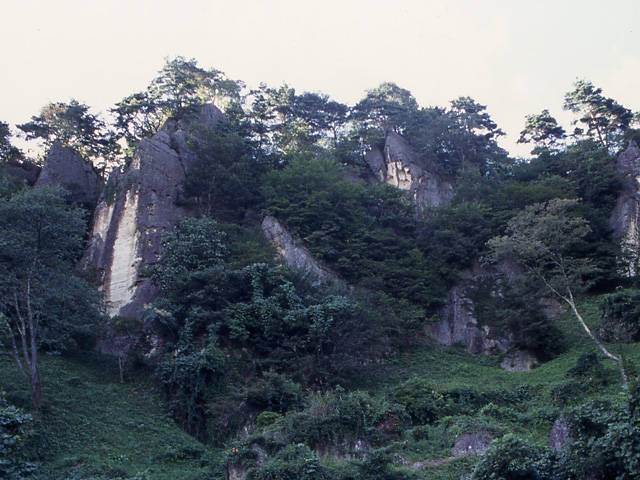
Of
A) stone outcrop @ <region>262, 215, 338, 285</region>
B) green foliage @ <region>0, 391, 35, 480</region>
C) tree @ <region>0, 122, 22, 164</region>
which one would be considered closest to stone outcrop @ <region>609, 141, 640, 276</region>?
stone outcrop @ <region>262, 215, 338, 285</region>

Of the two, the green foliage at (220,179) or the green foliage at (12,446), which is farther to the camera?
the green foliage at (220,179)

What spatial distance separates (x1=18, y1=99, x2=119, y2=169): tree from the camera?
1299 inches

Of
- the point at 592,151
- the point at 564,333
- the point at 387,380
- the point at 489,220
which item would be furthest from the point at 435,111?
the point at 387,380

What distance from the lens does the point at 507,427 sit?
14.8m

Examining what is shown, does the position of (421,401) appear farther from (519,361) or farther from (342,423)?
(519,361)

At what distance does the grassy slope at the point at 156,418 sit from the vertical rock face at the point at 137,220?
4.13 meters

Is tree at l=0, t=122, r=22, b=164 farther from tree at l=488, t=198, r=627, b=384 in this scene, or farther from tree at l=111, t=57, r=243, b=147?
tree at l=488, t=198, r=627, b=384

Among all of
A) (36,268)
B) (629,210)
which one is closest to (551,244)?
(629,210)

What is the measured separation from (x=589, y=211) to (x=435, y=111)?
14.7 meters

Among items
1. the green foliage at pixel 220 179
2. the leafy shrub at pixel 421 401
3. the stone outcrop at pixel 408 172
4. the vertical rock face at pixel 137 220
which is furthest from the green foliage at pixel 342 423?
the stone outcrop at pixel 408 172

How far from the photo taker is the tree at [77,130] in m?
33.0

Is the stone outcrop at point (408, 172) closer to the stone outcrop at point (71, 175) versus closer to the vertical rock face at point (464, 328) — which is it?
the vertical rock face at point (464, 328)

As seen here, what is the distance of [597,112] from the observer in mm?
36844

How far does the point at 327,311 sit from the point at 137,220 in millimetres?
10218
